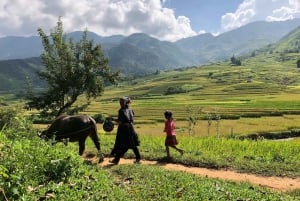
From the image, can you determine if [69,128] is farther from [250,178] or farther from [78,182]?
[250,178]

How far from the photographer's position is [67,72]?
38.9m

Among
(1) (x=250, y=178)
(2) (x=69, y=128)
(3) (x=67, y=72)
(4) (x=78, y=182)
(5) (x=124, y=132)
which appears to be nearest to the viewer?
(4) (x=78, y=182)

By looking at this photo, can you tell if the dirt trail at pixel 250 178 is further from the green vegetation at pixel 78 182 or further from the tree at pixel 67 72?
the tree at pixel 67 72

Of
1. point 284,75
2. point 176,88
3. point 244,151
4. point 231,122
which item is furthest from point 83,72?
point 284,75

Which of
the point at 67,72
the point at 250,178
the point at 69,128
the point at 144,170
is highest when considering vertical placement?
the point at 67,72

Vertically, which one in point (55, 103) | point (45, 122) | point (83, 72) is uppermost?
point (83, 72)

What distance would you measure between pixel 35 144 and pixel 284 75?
18023cm

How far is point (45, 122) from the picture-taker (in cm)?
6800

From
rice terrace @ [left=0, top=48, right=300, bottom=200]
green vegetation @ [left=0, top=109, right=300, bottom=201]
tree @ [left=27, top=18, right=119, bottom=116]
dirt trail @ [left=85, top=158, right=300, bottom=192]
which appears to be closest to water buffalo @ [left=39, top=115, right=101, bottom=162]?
rice terrace @ [left=0, top=48, right=300, bottom=200]

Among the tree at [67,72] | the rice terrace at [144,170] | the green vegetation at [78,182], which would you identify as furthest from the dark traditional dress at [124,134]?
the tree at [67,72]

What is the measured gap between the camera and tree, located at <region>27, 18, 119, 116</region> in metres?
39.0

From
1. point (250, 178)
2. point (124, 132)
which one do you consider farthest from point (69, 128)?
point (250, 178)

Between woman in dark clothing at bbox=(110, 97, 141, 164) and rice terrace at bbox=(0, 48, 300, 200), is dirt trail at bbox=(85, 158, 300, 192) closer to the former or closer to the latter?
rice terrace at bbox=(0, 48, 300, 200)

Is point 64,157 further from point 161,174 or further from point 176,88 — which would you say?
point 176,88
